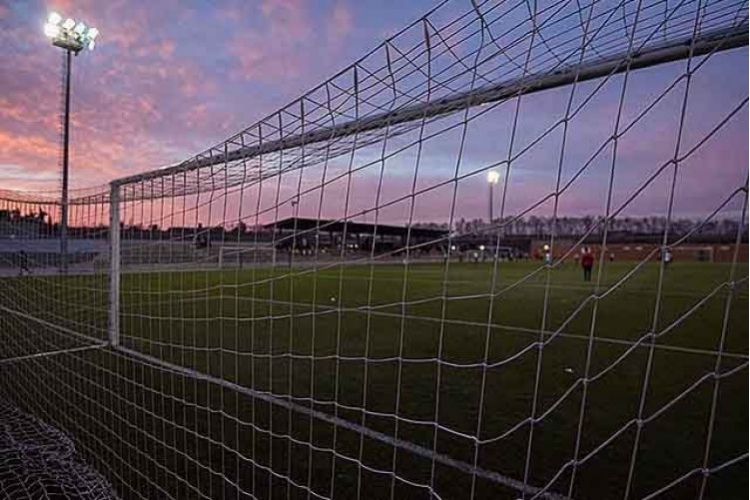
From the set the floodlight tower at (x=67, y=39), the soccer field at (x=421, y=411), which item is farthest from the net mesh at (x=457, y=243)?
the floodlight tower at (x=67, y=39)

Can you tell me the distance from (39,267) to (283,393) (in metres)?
5.12

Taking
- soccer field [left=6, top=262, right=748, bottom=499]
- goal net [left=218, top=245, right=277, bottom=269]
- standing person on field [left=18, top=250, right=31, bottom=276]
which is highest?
goal net [left=218, top=245, right=277, bottom=269]

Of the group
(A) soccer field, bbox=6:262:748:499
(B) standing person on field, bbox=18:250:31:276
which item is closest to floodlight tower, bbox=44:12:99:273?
(B) standing person on field, bbox=18:250:31:276

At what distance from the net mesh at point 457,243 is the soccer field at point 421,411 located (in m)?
0.02

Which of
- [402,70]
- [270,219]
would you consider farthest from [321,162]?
[402,70]

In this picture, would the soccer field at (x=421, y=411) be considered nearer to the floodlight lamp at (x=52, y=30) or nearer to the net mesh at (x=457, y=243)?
the net mesh at (x=457, y=243)

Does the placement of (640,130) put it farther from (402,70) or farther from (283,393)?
(283,393)

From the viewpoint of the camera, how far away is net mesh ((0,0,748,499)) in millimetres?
1730

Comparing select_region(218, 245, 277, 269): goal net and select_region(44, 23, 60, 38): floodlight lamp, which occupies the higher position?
select_region(44, 23, 60, 38): floodlight lamp

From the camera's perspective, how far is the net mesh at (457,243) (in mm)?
1730

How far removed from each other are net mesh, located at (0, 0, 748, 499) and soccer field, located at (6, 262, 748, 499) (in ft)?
0.07

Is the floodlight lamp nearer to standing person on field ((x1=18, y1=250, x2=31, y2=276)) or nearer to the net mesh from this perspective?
standing person on field ((x1=18, y1=250, x2=31, y2=276))

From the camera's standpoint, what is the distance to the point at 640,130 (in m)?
1.84

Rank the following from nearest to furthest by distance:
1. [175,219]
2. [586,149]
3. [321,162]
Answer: [586,149]
[321,162]
[175,219]
